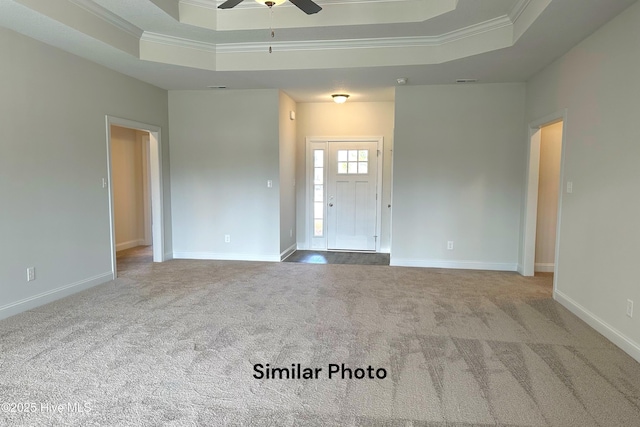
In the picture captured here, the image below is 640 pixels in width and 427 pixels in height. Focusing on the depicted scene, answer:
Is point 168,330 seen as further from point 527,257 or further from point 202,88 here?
point 527,257

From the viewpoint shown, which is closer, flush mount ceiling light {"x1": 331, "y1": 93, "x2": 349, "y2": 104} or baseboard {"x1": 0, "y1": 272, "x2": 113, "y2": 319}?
baseboard {"x1": 0, "y1": 272, "x2": 113, "y2": 319}

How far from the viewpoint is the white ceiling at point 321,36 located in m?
3.24

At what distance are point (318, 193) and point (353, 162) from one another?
2.75 ft

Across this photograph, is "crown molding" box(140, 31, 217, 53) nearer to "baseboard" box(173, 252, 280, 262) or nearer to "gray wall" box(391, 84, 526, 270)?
"gray wall" box(391, 84, 526, 270)

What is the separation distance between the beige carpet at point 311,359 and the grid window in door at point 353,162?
2.83 m

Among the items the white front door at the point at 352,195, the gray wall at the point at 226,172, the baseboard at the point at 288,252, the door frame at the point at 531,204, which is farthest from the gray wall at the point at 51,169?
the door frame at the point at 531,204

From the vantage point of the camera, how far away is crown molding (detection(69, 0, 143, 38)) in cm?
335

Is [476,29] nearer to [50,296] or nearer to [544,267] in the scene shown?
[544,267]

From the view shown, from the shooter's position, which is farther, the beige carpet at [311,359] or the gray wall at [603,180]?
the gray wall at [603,180]

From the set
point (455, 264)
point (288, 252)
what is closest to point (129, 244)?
point (288, 252)

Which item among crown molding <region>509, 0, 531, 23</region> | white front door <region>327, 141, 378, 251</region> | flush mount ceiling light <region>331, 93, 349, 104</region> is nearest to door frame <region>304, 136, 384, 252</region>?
white front door <region>327, 141, 378, 251</region>

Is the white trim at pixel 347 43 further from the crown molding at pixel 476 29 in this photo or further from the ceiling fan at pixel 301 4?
the ceiling fan at pixel 301 4

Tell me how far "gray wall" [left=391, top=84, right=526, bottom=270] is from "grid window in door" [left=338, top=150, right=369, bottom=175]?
1.24 meters

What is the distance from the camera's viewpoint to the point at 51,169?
3795 mm
